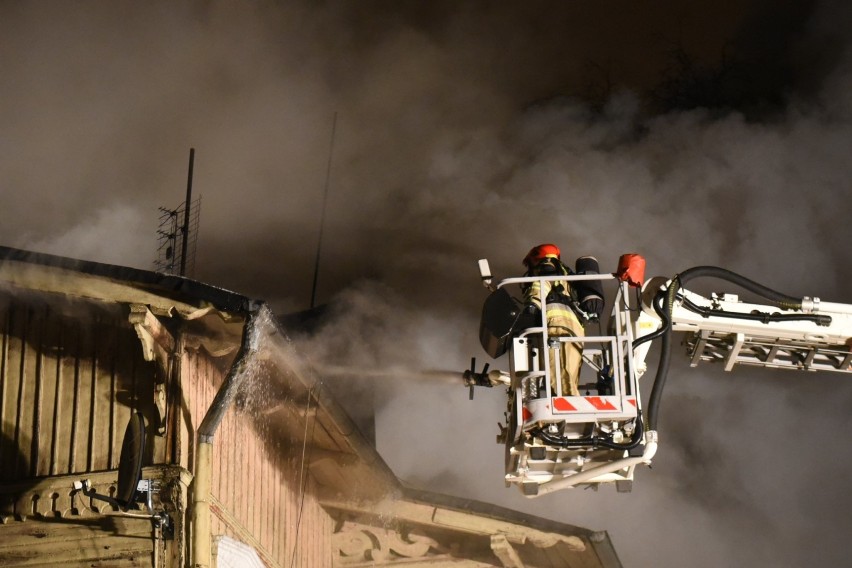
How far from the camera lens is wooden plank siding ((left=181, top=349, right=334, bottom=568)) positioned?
32.8ft

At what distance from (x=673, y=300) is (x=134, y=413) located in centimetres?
425

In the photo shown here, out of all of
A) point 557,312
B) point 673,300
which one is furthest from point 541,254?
point 673,300

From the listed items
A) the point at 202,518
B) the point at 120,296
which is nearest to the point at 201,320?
the point at 120,296

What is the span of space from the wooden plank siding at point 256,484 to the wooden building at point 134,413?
3cm

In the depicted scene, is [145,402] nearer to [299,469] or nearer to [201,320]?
[201,320]

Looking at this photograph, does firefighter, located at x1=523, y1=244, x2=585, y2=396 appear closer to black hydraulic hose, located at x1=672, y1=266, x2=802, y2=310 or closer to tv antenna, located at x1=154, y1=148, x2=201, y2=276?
black hydraulic hose, located at x1=672, y1=266, x2=802, y2=310

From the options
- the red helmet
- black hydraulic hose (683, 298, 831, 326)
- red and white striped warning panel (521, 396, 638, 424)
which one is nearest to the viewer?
red and white striped warning panel (521, 396, 638, 424)

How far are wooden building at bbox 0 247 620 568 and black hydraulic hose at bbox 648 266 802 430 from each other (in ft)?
10.2

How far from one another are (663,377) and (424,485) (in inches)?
462

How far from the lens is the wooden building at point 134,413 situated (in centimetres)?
923

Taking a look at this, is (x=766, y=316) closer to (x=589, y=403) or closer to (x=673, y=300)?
(x=673, y=300)

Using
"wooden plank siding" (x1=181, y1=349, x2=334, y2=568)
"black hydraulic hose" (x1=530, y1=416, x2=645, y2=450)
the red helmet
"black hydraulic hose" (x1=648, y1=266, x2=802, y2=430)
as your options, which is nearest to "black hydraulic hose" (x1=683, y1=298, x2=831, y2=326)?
"black hydraulic hose" (x1=648, y1=266, x2=802, y2=430)

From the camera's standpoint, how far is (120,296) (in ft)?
30.8

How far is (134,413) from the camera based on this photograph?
8.97 meters
